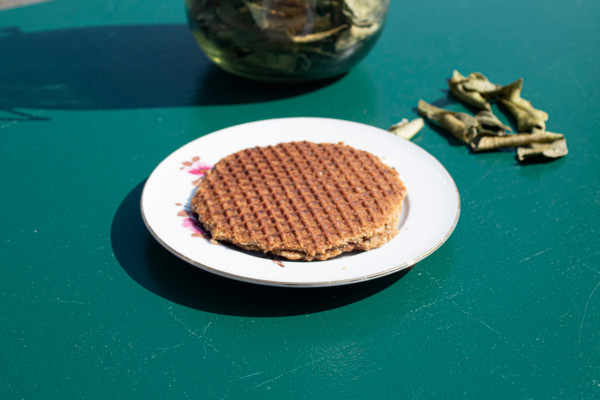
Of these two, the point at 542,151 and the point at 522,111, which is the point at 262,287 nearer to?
the point at 542,151

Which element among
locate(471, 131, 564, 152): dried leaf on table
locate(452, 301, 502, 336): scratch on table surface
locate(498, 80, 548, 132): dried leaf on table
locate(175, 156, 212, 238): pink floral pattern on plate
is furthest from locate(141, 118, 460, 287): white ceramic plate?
locate(498, 80, 548, 132): dried leaf on table

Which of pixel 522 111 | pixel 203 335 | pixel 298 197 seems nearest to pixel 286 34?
pixel 298 197

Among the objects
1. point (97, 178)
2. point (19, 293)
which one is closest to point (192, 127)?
point (97, 178)

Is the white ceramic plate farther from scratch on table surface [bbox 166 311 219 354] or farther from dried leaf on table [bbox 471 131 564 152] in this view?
dried leaf on table [bbox 471 131 564 152]

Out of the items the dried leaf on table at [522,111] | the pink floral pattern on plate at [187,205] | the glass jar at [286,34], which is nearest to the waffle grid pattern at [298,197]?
the pink floral pattern on plate at [187,205]

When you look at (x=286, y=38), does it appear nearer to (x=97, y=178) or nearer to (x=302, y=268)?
(x=97, y=178)

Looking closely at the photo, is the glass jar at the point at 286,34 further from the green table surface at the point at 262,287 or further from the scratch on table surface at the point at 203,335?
the scratch on table surface at the point at 203,335
